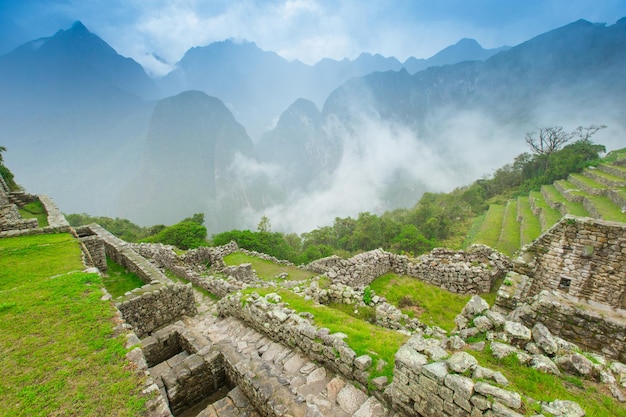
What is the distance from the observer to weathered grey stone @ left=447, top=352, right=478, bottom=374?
394 centimetres

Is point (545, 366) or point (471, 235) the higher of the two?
point (545, 366)

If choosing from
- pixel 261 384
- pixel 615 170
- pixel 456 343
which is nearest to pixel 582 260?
pixel 456 343

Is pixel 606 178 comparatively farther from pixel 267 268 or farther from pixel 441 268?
pixel 267 268

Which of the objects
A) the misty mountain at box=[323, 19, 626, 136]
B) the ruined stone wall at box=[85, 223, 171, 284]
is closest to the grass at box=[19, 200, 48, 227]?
the ruined stone wall at box=[85, 223, 171, 284]

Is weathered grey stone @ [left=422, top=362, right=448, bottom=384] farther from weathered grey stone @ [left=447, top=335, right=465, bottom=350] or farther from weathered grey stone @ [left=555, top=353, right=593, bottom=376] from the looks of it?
weathered grey stone @ [left=555, top=353, right=593, bottom=376]

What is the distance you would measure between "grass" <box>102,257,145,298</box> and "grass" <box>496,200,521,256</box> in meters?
23.4

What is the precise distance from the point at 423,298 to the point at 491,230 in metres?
20.3

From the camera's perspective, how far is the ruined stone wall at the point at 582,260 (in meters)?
8.67

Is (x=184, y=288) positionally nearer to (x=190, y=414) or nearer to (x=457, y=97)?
(x=190, y=414)

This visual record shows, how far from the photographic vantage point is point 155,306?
9.20 metres

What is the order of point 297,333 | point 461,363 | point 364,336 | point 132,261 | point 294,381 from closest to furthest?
point 461,363 < point 294,381 < point 364,336 < point 297,333 < point 132,261

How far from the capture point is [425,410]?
4113 mm

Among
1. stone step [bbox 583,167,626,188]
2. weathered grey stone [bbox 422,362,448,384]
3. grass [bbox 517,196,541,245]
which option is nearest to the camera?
weathered grey stone [bbox 422,362,448,384]

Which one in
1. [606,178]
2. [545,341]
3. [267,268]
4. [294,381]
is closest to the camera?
[545,341]
